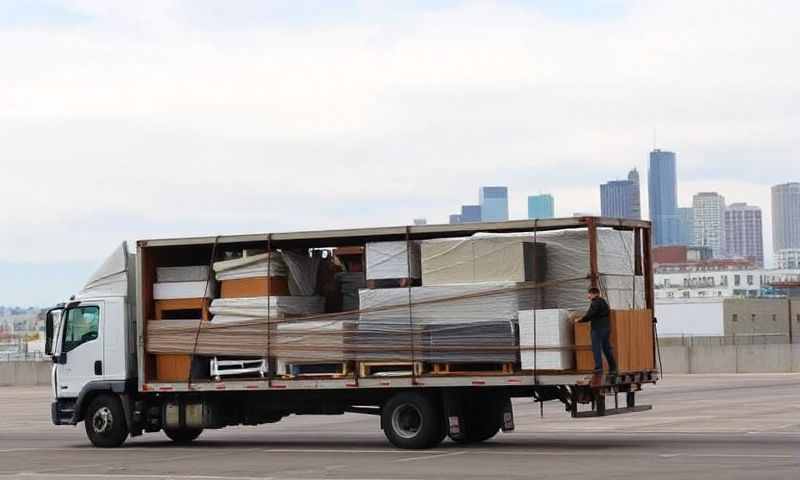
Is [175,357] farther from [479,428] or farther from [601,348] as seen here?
[601,348]

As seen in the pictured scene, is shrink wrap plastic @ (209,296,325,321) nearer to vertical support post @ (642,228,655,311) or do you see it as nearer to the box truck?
the box truck

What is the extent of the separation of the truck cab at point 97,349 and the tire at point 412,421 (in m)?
5.17

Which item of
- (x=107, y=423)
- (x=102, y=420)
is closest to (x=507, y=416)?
(x=107, y=423)

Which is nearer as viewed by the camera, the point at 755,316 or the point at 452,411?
the point at 452,411

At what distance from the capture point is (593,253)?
70.5 feet

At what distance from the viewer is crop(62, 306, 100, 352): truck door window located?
25.8 meters

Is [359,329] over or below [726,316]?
below

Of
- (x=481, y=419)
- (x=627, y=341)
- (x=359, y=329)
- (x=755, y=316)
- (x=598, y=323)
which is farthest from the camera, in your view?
(x=755, y=316)

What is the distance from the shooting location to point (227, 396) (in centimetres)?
2464

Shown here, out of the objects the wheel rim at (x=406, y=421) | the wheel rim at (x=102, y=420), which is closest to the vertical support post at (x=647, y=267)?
the wheel rim at (x=406, y=421)

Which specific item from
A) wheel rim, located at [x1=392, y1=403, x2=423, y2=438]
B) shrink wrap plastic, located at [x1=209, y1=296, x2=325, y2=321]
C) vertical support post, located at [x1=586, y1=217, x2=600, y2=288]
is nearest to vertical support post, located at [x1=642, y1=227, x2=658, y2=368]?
vertical support post, located at [x1=586, y1=217, x2=600, y2=288]

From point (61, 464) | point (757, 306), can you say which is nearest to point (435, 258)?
point (61, 464)

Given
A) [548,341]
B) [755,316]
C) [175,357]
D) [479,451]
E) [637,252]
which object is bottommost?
[479,451]

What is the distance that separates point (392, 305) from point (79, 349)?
6.37 m
